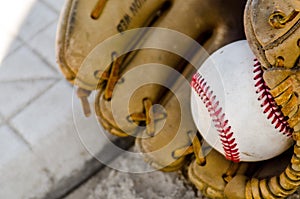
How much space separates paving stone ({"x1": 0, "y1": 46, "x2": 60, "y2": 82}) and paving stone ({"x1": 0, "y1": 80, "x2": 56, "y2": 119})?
24mm

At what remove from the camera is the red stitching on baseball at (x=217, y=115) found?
1307 millimetres

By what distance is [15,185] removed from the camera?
1678mm

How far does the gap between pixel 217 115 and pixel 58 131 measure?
0.66 meters

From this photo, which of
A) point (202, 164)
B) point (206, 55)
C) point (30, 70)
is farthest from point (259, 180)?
point (30, 70)

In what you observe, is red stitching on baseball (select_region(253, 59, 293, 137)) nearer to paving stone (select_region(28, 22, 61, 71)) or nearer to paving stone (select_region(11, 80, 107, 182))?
paving stone (select_region(11, 80, 107, 182))

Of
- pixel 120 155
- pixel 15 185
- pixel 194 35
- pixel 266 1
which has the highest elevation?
pixel 266 1

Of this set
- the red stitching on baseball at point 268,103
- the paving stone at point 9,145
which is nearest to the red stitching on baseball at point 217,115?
the red stitching on baseball at point 268,103

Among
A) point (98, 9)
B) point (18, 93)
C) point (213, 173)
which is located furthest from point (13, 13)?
point (213, 173)

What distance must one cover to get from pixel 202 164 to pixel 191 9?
0.42 metres

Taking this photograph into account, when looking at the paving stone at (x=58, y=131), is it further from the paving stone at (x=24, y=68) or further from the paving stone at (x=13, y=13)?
the paving stone at (x=13, y=13)

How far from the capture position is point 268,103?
4.08ft

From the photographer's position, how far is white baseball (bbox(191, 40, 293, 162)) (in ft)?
4.12

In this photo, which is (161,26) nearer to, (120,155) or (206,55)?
(206,55)

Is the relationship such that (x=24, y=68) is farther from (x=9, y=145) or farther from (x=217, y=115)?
(x=217, y=115)
